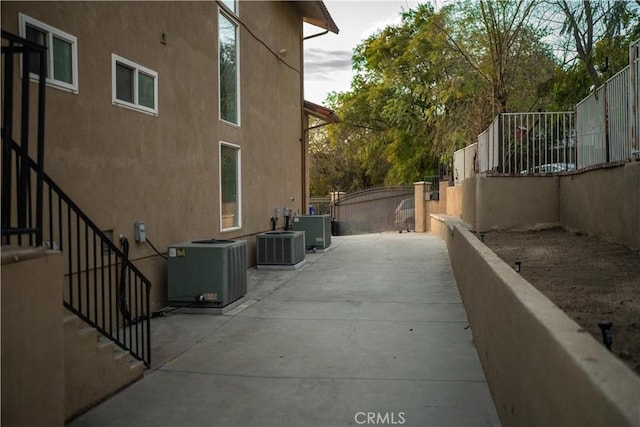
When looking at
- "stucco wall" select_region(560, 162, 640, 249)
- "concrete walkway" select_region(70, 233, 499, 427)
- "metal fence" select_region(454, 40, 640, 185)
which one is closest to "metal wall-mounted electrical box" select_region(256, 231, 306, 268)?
"concrete walkway" select_region(70, 233, 499, 427)

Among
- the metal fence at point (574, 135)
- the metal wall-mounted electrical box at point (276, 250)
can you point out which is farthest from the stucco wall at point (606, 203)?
the metal wall-mounted electrical box at point (276, 250)

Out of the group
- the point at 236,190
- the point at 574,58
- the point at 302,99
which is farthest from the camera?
the point at 302,99

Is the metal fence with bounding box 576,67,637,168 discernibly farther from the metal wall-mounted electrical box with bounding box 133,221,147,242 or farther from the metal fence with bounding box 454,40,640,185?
the metal wall-mounted electrical box with bounding box 133,221,147,242

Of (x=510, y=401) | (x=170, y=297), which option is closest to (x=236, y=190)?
(x=170, y=297)

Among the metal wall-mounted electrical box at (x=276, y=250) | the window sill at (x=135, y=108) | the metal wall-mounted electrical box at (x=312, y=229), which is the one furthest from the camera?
the metal wall-mounted electrical box at (x=312, y=229)

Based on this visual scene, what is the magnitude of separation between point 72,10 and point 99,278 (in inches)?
115

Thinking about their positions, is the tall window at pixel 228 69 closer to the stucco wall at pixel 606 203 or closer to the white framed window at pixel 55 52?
the white framed window at pixel 55 52

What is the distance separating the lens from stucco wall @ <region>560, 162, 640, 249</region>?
5.54m

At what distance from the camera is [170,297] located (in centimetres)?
764

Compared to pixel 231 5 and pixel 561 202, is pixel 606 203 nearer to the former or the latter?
pixel 561 202

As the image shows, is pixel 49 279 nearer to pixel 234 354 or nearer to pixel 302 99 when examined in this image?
pixel 234 354

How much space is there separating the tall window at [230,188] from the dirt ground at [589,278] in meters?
4.69

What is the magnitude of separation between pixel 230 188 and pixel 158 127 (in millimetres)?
3116

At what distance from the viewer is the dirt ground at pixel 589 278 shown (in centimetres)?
314
